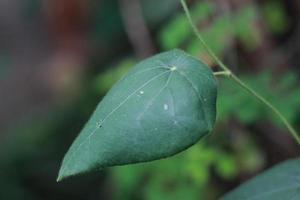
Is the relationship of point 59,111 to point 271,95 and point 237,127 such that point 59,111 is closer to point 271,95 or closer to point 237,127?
point 237,127

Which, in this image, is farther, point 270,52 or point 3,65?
point 3,65

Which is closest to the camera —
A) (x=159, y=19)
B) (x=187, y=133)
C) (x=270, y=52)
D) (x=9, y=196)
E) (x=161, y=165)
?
(x=187, y=133)

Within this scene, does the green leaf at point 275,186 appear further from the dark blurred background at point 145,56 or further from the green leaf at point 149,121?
the dark blurred background at point 145,56

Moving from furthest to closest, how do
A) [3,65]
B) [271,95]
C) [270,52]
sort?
A: [3,65], [270,52], [271,95]

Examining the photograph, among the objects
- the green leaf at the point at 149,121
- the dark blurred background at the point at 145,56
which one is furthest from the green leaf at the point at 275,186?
the dark blurred background at the point at 145,56

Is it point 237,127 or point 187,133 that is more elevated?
point 187,133

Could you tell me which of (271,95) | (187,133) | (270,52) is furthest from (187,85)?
(270,52)

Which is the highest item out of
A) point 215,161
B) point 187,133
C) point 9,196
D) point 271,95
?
point 187,133
